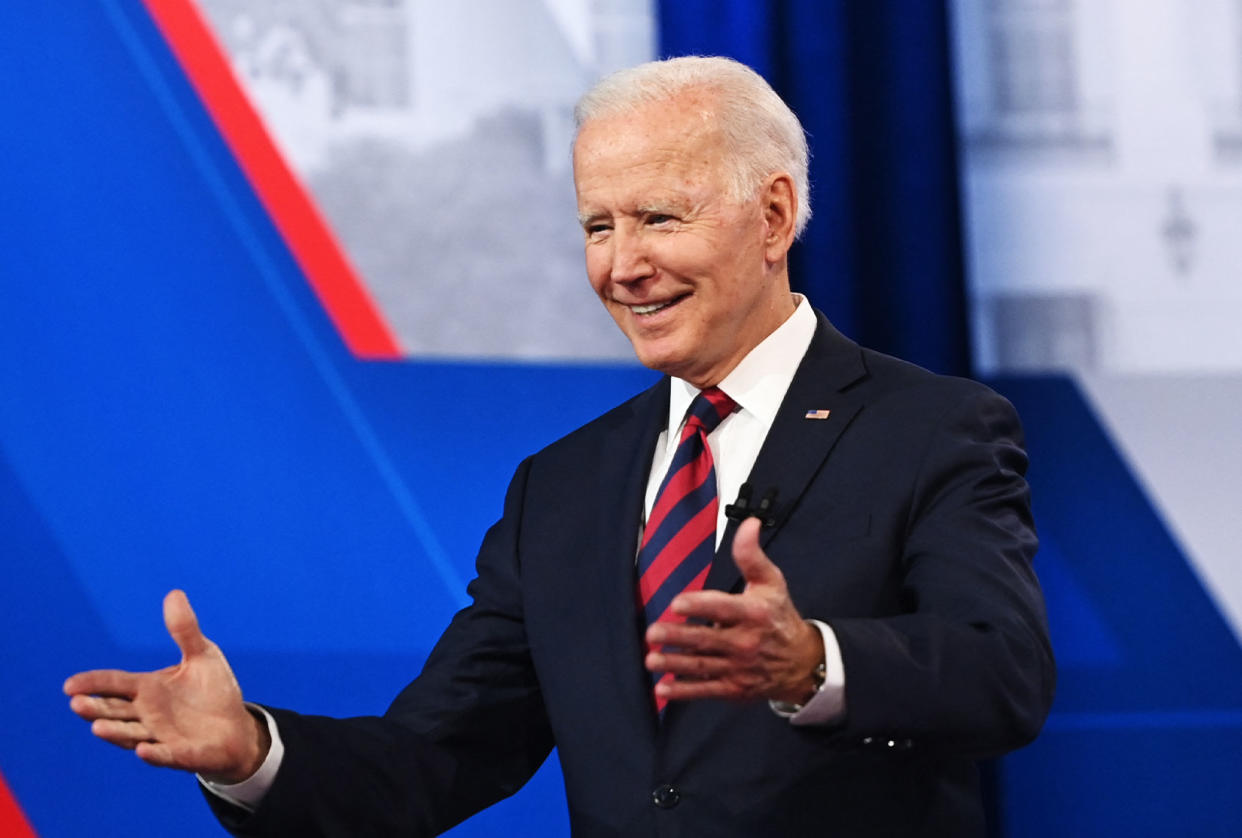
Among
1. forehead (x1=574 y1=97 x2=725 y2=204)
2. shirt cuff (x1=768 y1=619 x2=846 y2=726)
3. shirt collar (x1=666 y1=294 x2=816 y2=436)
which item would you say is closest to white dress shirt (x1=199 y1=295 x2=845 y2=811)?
shirt collar (x1=666 y1=294 x2=816 y2=436)

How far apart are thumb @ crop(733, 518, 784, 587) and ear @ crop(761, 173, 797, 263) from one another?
2.34 ft

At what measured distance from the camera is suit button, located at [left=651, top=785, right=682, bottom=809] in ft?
5.29

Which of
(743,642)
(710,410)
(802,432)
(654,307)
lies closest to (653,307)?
(654,307)

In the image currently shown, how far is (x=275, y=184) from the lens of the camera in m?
2.96

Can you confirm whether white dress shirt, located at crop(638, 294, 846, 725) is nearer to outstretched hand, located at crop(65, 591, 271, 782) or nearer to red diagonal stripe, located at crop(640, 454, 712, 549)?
red diagonal stripe, located at crop(640, 454, 712, 549)

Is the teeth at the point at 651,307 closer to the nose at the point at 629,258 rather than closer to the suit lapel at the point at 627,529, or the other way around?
the nose at the point at 629,258

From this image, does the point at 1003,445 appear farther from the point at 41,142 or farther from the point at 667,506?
the point at 41,142

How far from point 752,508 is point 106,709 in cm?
71

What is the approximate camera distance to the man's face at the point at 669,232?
1822mm

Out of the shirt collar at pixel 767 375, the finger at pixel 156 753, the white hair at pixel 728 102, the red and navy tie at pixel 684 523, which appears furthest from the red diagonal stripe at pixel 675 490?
the finger at pixel 156 753

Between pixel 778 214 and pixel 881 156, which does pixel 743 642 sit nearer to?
pixel 778 214

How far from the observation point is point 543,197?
3.10 meters

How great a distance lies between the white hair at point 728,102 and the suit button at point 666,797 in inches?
28.8

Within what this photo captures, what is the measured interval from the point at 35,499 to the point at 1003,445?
1862mm
